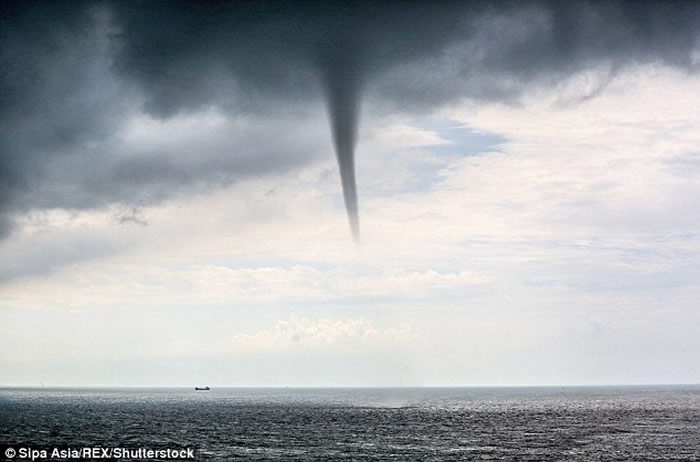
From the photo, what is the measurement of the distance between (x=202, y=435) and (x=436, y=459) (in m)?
44.1

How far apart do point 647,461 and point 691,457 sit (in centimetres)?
640

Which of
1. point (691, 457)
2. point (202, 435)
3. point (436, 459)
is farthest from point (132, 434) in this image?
point (691, 457)

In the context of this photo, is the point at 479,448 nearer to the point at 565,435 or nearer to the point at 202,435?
the point at 565,435

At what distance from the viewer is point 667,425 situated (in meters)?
139

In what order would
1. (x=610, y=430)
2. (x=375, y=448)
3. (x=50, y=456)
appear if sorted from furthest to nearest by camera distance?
(x=610, y=430) < (x=375, y=448) < (x=50, y=456)

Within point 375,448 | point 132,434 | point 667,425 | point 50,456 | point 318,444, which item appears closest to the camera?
point 50,456

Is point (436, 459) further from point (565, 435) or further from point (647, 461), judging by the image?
point (565, 435)

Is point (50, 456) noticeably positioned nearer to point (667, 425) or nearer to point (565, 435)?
point (565, 435)

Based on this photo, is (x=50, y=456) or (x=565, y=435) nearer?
(x=50, y=456)

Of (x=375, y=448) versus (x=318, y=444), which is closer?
(x=375, y=448)

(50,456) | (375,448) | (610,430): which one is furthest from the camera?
(610,430)

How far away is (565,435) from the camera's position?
388 ft

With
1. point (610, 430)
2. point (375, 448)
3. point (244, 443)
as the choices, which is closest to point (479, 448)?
point (375, 448)

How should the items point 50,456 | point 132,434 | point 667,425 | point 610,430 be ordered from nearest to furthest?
point 50,456
point 132,434
point 610,430
point 667,425
